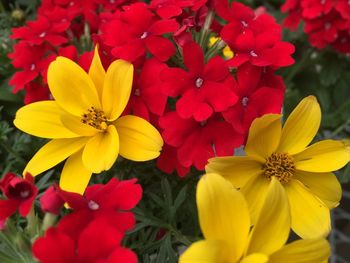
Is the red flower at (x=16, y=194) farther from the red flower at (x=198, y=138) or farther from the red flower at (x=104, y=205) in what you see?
the red flower at (x=198, y=138)

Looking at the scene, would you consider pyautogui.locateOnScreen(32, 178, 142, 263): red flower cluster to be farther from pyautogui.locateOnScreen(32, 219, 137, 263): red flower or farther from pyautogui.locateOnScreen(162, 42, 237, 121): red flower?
pyautogui.locateOnScreen(162, 42, 237, 121): red flower

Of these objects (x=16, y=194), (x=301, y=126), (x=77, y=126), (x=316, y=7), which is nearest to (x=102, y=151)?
(x=77, y=126)

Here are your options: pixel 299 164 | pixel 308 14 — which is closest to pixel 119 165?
pixel 299 164

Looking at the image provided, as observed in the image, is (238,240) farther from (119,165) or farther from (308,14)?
(308,14)

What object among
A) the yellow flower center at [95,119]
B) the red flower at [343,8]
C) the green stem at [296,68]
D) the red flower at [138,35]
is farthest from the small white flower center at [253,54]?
the green stem at [296,68]

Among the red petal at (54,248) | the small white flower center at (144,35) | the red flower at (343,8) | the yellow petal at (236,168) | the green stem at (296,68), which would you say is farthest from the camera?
the green stem at (296,68)

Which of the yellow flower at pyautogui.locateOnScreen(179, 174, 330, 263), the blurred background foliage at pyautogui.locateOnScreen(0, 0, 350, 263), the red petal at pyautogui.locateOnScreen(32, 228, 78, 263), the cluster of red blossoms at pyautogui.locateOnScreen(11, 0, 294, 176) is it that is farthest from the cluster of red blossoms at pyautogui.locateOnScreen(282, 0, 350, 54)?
the red petal at pyautogui.locateOnScreen(32, 228, 78, 263)
